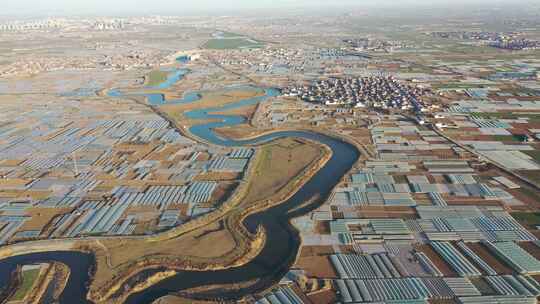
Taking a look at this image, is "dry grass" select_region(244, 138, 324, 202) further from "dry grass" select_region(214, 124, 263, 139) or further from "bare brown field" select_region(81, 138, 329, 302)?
"dry grass" select_region(214, 124, 263, 139)

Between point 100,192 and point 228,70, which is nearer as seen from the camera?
point 100,192

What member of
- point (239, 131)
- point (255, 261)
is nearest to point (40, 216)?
point (255, 261)

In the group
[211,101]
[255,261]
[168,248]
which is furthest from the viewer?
[211,101]

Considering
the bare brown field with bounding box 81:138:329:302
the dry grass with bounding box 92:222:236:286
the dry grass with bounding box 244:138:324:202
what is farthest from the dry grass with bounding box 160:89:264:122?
the dry grass with bounding box 92:222:236:286

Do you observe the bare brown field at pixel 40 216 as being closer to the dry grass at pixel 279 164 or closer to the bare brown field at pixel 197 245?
the bare brown field at pixel 197 245

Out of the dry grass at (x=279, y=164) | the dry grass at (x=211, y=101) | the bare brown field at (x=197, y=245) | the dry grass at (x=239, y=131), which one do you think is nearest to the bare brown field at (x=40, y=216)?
the bare brown field at (x=197, y=245)

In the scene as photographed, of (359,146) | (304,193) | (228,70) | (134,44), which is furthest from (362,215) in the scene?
(134,44)

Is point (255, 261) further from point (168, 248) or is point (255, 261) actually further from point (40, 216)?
point (40, 216)

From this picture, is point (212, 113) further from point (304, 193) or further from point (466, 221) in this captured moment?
point (466, 221)

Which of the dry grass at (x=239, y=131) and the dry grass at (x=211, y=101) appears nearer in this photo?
the dry grass at (x=239, y=131)

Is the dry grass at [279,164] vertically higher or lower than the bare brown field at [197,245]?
higher

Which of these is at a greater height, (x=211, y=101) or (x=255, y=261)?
(x=211, y=101)
